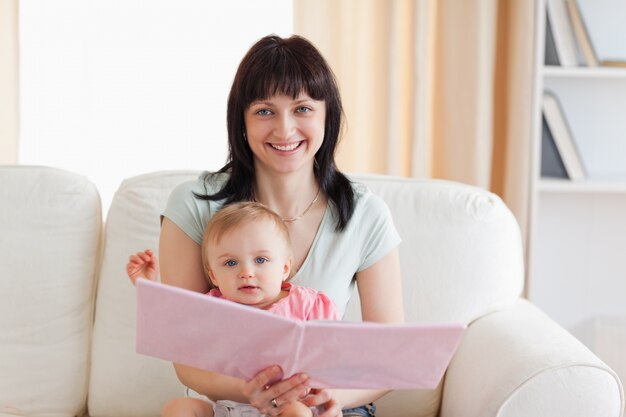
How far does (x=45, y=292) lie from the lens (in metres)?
2.12

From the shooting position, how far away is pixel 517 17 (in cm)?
288

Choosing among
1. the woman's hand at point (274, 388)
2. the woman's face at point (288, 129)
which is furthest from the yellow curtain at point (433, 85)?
the woman's hand at point (274, 388)

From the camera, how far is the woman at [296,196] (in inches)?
68.2

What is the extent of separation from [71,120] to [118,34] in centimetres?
34

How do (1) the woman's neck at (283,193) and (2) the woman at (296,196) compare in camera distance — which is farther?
(1) the woman's neck at (283,193)

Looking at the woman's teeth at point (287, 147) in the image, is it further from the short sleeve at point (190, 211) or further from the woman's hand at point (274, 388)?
the woman's hand at point (274, 388)

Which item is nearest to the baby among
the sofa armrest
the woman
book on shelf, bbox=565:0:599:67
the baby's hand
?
the baby's hand

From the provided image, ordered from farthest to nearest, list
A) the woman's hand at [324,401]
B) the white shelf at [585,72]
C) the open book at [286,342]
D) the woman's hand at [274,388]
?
1. the white shelf at [585,72]
2. the woman's hand at [324,401]
3. the woman's hand at [274,388]
4. the open book at [286,342]

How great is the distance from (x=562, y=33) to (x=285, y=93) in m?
1.48

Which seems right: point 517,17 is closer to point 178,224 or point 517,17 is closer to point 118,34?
point 118,34

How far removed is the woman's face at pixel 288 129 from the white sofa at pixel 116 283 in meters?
0.47

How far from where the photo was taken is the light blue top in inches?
70.8

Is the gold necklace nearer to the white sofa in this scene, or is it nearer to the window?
the white sofa

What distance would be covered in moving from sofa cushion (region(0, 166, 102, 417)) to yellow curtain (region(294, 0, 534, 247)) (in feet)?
3.56
